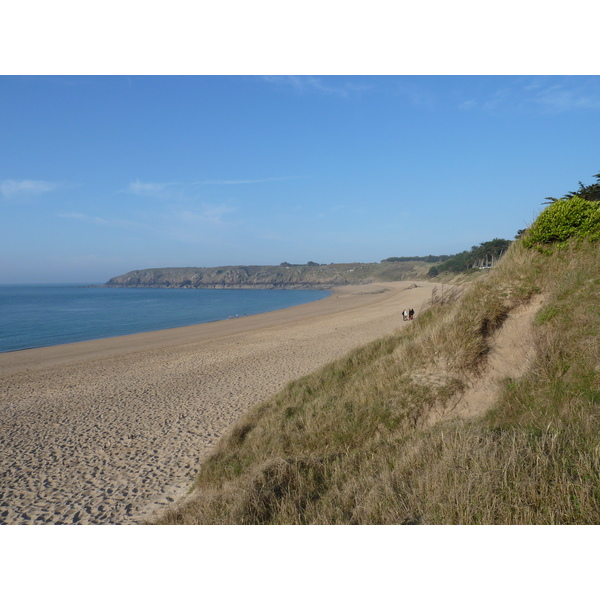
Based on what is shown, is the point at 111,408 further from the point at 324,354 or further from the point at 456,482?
the point at 456,482

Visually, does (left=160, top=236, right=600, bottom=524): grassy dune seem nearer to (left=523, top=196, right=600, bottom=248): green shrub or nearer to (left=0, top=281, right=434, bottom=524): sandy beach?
(left=523, top=196, right=600, bottom=248): green shrub

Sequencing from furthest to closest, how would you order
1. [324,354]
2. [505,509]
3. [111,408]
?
[324,354], [111,408], [505,509]

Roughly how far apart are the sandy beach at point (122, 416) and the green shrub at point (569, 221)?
5.68 meters

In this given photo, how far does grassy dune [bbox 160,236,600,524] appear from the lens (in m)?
3.50

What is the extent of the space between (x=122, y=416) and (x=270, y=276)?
15735 centimetres

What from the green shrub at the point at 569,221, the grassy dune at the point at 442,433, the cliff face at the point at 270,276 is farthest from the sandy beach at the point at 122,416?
the cliff face at the point at 270,276

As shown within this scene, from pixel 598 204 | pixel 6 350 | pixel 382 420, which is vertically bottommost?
pixel 6 350

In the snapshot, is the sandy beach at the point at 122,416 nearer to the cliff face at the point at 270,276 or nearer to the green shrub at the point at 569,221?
the green shrub at the point at 569,221

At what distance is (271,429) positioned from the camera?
7043 millimetres

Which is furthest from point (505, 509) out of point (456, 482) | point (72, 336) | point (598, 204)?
point (72, 336)

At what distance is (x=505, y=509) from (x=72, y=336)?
3414cm

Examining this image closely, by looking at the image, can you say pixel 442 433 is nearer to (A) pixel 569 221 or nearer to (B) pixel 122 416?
(A) pixel 569 221

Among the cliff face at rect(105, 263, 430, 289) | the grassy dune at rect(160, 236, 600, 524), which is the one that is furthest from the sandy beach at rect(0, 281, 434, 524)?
the cliff face at rect(105, 263, 430, 289)

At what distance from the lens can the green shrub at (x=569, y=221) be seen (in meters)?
7.57
